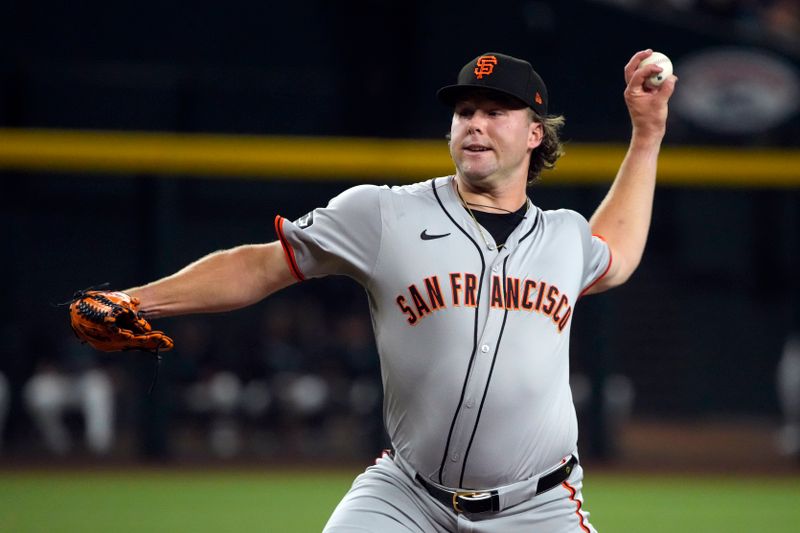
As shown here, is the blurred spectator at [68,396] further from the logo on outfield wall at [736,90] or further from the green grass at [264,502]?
the logo on outfield wall at [736,90]

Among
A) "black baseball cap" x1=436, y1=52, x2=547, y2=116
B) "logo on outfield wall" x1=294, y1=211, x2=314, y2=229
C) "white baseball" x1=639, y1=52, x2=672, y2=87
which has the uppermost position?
"white baseball" x1=639, y1=52, x2=672, y2=87

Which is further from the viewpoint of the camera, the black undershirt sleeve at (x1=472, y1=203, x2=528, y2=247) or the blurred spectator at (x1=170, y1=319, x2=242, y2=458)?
the blurred spectator at (x1=170, y1=319, x2=242, y2=458)

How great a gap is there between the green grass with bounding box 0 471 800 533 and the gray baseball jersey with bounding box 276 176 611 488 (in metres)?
4.13

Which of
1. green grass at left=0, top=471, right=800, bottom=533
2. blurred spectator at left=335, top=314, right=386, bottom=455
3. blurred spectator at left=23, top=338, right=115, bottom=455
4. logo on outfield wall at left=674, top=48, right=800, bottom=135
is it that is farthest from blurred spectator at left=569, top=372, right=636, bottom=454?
blurred spectator at left=23, top=338, right=115, bottom=455

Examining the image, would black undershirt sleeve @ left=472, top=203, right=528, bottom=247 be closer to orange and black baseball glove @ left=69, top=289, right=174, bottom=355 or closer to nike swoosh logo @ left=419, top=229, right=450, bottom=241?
nike swoosh logo @ left=419, top=229, right=450, bottom=241

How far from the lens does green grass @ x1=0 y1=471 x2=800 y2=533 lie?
7445 mm

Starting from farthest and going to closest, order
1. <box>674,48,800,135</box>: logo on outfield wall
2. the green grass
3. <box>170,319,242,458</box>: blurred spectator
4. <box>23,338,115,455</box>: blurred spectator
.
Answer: <box>674,48,800,135</box>: logo on outfield wall
<box>23,338,115,455</box>: blurred spectator
<box>170,319,242,458</box>: blurred spectator
the green grass

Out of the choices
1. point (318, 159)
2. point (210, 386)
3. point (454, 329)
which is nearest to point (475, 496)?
point (454, 329)

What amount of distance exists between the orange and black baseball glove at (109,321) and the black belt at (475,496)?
0.86m

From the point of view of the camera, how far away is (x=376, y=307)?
132 inches

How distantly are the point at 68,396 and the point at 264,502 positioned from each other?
4.02 meters

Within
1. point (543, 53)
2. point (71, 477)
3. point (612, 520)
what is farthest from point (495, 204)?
point (543, 53)

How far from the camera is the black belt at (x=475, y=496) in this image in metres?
3.25

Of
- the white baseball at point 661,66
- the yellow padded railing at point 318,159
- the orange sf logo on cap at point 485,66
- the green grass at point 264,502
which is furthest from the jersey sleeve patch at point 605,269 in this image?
the yellow padded railing at point 318,159
